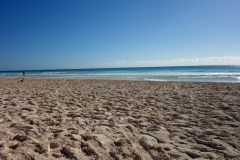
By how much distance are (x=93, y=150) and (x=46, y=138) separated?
880mm

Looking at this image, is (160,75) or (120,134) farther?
(160,75)

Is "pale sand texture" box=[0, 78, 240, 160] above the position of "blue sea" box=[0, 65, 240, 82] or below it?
below

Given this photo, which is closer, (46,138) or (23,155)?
(23,155)

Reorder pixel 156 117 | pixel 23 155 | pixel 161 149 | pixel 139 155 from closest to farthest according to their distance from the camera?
pixel 23 155 → pixel 139 155 → pixel 161 149 → pixel 156 117

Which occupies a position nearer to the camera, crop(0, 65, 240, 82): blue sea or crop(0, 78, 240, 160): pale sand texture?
crop(0, 78, 240, 160): pale sand texture

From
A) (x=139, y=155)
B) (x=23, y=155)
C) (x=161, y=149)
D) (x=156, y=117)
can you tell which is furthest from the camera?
(x=156, y=117)

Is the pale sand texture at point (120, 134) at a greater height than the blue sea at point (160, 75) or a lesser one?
lesser

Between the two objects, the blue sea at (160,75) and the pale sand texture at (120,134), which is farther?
the blue sea at (160,75)

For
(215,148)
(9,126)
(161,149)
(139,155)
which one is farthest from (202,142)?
(9,126)

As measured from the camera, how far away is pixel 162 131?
9.27ft

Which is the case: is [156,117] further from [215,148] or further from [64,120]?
[64,120]

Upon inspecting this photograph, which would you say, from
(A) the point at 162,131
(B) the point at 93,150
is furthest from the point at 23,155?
(A) the point at 162,131

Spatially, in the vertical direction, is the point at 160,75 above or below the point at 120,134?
above

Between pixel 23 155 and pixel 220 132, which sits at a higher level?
pixel 23 155
